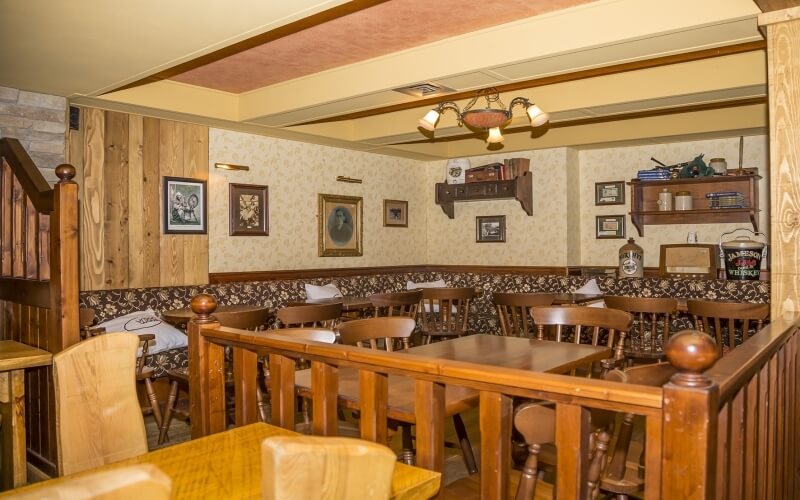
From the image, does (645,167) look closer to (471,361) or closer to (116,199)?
(471,361)

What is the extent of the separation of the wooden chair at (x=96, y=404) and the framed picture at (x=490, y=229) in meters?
6.15

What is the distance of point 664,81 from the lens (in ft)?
16.0

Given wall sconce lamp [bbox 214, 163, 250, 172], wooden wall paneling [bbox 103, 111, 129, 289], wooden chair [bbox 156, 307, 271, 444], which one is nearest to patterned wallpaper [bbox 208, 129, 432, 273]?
wall sconce lamp [bbox 214, 163, 250, 172]

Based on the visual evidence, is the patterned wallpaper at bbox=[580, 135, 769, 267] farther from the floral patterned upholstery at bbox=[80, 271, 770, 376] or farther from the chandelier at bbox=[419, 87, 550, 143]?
the chandelier at bbox=[419, 87, 550, 143]

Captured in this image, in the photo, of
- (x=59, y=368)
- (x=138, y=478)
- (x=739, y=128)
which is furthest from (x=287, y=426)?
(x=739, y=128)

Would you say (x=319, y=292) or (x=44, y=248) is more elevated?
(x=44, y=248)

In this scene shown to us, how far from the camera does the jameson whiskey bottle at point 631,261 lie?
22.1 ft

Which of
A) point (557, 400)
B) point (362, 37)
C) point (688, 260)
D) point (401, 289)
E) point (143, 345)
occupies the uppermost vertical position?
point (362, 37)

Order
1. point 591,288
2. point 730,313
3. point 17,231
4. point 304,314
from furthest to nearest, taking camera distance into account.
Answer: point 591,288 → point 730,313 → point 304,314 → point 17,231

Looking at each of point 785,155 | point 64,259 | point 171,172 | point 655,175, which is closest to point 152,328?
point 171,172

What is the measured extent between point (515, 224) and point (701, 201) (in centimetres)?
208

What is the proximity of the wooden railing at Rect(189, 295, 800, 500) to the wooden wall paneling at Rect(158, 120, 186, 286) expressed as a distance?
3560 mm

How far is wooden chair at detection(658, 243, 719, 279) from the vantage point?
255 inches

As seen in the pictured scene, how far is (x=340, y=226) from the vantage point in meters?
7.10
